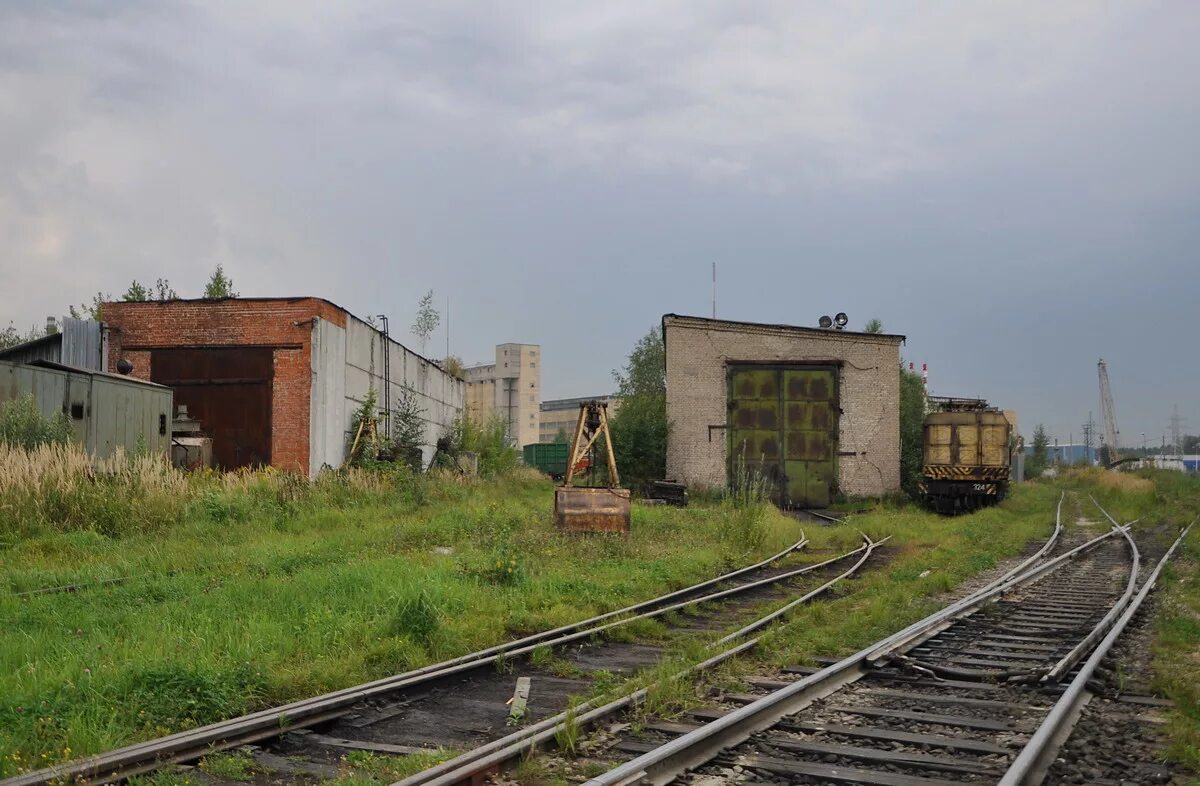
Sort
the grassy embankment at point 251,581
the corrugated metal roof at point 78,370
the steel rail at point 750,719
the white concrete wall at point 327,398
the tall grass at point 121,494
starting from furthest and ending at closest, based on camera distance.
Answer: the white concrete wall at point 327,398
the corrugated metal roof at point 78,370
the tall grass at point 121,494
the grassy embankment at point 251,581
the steel rail at point 750,719

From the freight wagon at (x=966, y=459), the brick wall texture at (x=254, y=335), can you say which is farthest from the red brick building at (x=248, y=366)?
the freight wagon at (x=966, y=459)

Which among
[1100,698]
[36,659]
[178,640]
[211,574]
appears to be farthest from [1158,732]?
[211,574]

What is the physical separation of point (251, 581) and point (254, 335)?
14.3m

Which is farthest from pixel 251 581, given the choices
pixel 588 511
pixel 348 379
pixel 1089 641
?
pixel 348 379

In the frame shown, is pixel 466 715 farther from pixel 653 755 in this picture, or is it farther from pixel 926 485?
pixel 926 485

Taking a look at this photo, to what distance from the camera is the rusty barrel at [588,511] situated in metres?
16.2

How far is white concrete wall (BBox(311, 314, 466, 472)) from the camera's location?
23.8 metres

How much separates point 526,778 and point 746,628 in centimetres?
465

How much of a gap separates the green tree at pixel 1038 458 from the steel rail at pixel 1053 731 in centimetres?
7054

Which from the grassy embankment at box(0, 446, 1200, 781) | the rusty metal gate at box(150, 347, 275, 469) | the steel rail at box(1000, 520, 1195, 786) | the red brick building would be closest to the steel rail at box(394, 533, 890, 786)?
the grassy embankment at box(0, 446, 1200, 781)

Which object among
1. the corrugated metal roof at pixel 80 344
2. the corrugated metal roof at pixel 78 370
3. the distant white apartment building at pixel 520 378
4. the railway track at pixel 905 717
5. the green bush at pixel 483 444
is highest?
the distant white apartment building at pixel 520 378

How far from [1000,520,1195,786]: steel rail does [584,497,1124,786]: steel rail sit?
142 cm

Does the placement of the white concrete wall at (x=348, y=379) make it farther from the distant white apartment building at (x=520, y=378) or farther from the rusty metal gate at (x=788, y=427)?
the distant white apartment building at (x=520, y=378)

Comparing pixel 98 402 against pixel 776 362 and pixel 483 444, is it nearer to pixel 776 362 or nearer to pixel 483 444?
pixel 483 444
